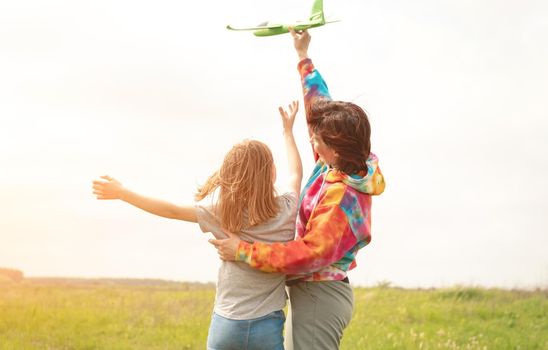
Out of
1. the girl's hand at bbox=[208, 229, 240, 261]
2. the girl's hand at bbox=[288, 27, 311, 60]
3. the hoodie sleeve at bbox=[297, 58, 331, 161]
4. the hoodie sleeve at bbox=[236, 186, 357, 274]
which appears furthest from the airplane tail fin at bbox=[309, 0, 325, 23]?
the girl's hand at bbox=[208, 229, 240, 261]

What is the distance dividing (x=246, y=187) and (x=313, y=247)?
52 centimetres

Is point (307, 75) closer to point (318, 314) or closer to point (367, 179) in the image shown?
point (367, 179)

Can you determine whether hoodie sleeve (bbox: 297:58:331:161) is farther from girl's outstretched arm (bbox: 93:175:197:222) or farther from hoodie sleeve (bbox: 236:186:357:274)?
girl's outstretched arm (bbox: 93:175:197:222)

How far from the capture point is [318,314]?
411 centimetres

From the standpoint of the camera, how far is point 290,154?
181 inches

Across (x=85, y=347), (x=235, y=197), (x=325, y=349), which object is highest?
(x=235, y=197)

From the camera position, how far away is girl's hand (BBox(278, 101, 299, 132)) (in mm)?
4738

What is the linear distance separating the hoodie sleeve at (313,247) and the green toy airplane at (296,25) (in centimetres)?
125

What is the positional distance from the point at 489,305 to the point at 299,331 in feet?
18.6

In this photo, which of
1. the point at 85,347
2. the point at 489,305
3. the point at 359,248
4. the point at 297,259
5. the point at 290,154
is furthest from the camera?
the point at 489,305

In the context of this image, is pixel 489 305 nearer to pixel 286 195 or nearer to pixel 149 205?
pixel 286 195

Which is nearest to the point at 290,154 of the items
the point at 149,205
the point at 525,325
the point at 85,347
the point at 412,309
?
the point at 149,205

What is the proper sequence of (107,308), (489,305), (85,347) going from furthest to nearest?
(489,305) < (107,308) < (85,347)

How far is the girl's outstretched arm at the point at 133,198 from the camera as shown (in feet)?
13.2
